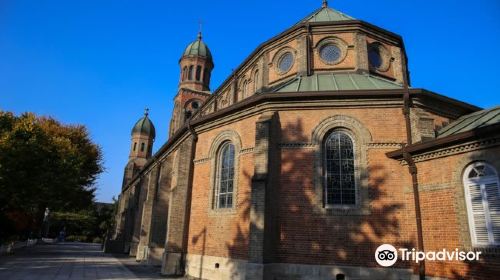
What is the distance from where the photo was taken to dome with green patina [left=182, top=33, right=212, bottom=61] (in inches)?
1528

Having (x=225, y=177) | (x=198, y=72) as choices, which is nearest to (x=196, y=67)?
(x=198, y=72)

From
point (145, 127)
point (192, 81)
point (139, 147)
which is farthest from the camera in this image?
point (145, 127)

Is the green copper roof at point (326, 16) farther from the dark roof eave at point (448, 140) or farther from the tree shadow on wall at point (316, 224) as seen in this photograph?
the dark roof eave at point (448, 140)

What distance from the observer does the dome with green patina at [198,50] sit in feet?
127

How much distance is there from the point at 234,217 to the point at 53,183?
42.5 feet

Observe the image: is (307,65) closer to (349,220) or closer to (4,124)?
(349,220)

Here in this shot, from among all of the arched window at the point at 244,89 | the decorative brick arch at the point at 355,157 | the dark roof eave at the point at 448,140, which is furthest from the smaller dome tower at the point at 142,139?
the dark roof eave at the point at 448,140

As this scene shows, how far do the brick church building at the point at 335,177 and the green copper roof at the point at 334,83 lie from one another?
9 cm

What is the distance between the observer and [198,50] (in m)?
39.0

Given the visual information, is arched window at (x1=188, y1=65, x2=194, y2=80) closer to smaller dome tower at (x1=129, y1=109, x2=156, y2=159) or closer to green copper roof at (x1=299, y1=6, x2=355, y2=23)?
smaller dome tower at (x1=129, y1=109, x2=156, y2=159)

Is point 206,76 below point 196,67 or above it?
below

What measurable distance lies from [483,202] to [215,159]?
30.3 ft

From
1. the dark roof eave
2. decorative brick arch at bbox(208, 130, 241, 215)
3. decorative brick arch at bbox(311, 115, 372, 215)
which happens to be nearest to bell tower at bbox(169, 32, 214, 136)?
decorative brick arch at bbox(208, 130, 241, 215)

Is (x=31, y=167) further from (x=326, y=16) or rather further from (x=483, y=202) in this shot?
(x=483, y=202)
